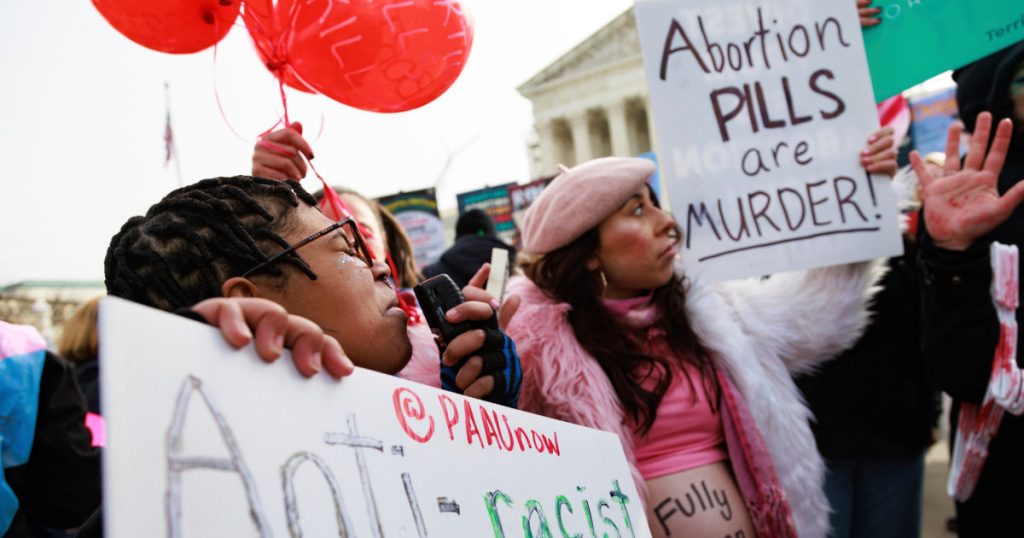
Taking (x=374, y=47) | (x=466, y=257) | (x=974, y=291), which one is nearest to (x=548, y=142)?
(x=466, y=257)

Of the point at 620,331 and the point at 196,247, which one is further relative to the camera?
the point at 620,331

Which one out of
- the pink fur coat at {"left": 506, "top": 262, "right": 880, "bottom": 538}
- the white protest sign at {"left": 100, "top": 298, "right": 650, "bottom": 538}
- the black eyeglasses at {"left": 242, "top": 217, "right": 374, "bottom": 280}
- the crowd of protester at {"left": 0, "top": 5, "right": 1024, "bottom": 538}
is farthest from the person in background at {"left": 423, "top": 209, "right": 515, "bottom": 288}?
the white protest sign at {"left": 100, "top": 298, "right": 650, "bottom": 538}

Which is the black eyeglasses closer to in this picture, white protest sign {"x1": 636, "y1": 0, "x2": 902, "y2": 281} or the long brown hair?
the long brown hair

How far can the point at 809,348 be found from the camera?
2.00m

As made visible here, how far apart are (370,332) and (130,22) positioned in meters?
1.03

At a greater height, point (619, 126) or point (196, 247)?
point (619, 126)

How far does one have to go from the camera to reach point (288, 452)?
0.60m

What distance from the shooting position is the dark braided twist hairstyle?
3.21ft

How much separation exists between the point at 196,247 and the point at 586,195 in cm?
118

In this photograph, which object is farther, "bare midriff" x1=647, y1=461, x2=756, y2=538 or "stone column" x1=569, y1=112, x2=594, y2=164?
"stone column" x1=569, y1=112, x2=594, y2=164

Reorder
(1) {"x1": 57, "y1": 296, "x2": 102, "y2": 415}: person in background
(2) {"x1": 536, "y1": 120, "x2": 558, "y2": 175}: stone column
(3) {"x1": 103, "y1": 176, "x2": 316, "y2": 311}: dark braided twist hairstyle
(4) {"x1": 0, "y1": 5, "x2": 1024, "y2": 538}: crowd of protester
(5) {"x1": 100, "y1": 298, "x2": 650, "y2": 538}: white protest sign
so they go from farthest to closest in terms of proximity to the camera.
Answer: (2) {"x1": 536, "y1": 120, "x2": 558, "y2": 175}: stone column
(1) {"x1": 57, "y1": 296, "x2": 102, "y2": 415}: person in background
(4) {"x1": 0, "y1": 5, "x2": 1024, "y2": 538}: crowd of protester
(3) {"x1": 103, "y1": 176, "x2": 316, "y2": 311}: dark braided twist hairstyle
(5) {"x1": 100, "y1": 298, "x2": 650, "y2": 538}: white protest sign

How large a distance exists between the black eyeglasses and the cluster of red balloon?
56 centimetres

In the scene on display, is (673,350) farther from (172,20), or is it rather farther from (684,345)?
(172,20)

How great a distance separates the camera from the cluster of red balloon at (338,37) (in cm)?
151
